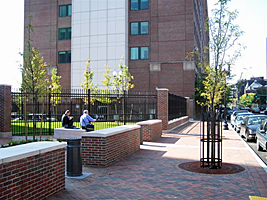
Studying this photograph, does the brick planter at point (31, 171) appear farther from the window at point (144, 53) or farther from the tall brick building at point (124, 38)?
the window at point (144, 53)

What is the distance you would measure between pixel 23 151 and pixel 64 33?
42655 mm

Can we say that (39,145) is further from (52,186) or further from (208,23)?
(208,23)

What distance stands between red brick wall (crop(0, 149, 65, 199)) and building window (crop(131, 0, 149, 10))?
39261mm

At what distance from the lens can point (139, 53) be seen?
43.3 m

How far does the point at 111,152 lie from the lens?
9.51m

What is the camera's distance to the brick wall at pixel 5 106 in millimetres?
17406

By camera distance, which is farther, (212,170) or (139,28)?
(139,28)

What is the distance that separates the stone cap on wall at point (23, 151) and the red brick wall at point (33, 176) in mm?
72

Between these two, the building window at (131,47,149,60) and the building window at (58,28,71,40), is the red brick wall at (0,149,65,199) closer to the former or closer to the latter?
the building window at (131,47,149,60)

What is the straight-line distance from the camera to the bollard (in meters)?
7.73

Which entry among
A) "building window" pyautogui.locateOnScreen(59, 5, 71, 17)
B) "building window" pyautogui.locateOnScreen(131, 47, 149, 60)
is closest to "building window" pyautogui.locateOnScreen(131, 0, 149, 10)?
"building window" pyautogui.locateOnScreen(131, 47, 149, 60)

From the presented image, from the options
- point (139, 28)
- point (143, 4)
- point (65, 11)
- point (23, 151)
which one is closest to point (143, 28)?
point (139, 28)

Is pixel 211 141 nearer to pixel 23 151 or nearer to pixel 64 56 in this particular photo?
pixel 23 151

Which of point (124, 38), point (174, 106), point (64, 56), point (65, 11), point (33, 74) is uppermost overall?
point (65, 11)
